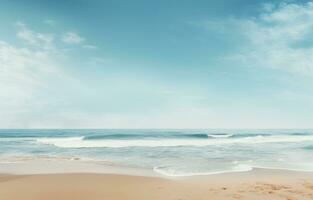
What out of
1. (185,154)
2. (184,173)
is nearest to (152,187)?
(184,173)

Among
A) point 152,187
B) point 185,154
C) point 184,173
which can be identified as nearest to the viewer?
point 152,187

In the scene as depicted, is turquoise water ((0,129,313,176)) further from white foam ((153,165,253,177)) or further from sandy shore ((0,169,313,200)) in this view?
sandy shore ((0,169,313,200))

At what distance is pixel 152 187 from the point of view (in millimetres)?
7562

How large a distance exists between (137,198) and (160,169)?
447 centimetres

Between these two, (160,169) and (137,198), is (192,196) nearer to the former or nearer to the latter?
(137,198)

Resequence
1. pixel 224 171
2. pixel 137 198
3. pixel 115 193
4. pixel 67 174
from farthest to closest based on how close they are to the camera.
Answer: pixel 224 171 → pixel 67 174 → pixel 115 193 → pixel 137 198

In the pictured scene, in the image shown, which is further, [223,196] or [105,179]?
[105,179]

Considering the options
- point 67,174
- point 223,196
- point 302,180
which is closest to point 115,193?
point 223,196

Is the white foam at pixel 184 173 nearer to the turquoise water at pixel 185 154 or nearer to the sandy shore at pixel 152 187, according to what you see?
the turquoise water at pixel 185 154

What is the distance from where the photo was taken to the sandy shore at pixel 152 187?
666 cm

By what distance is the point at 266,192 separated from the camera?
7.09 meters

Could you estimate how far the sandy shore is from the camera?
262 inches

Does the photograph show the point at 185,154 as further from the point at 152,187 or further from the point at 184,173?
the point at 152,187

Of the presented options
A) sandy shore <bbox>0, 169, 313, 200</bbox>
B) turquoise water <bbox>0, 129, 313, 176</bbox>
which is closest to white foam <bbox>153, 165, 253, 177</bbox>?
turquoise water <bbox>0, 129, 313, 176</bbox>
